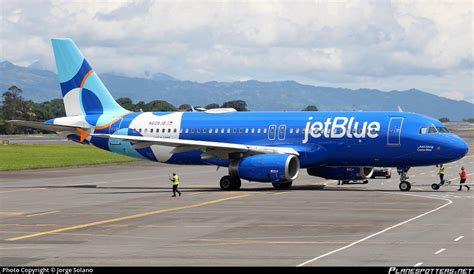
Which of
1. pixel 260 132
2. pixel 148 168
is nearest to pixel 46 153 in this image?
pixel 148 168

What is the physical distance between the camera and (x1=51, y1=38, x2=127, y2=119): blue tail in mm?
63188

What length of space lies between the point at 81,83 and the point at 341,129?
19.9 m

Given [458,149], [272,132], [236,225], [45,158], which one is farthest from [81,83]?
[45,158]

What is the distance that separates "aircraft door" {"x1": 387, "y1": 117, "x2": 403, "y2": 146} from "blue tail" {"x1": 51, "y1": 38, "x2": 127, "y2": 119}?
786 inches

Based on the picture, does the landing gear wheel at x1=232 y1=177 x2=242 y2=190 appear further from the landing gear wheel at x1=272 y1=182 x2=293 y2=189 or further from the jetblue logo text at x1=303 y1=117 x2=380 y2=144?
the jetblue logo text at x1=303 y1=117 x2=380 y2=144

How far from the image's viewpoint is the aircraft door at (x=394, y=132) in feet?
173

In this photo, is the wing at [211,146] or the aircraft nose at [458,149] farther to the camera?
the wing at [211,146]

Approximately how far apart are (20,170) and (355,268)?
59411 mm

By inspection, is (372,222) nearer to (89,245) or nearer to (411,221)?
(411,221)

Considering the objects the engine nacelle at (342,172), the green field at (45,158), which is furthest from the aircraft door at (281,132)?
the green field at (45,158)

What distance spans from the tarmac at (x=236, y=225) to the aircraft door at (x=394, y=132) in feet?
9.83

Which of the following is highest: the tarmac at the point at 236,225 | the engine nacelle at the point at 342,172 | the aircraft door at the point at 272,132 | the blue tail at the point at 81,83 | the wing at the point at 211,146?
the blue tail at the point at 81,83

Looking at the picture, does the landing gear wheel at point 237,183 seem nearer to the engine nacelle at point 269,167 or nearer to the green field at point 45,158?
the engine nacelle at point 269,167

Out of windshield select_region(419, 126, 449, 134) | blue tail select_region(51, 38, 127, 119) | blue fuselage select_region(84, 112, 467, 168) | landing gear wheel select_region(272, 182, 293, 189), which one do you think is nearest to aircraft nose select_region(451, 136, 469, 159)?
blue fuselage select_region(84, 112, 467, 168)
